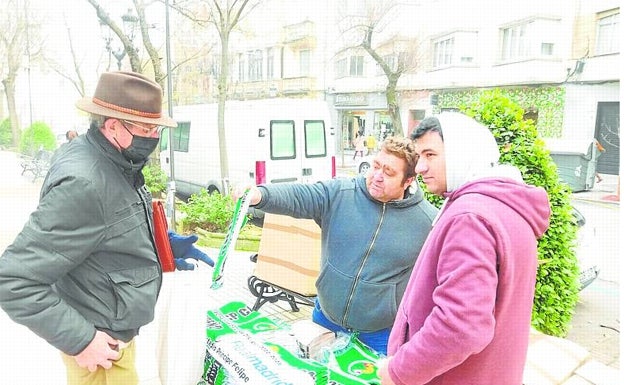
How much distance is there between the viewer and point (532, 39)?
44.4ft

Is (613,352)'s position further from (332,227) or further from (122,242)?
(122,242)

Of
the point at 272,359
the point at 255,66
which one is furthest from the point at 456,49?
the point at 272,359

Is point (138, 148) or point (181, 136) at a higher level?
point (138, 148)

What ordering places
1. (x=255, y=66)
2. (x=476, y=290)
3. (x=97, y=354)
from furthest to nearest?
(x=255, y=66) → (x=97, y=354) → (x=476, y=290)

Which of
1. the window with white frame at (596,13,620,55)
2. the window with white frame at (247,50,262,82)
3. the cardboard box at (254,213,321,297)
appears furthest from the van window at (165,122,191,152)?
the window with white frame at (596,13,620,55)

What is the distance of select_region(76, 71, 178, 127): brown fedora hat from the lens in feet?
4.66

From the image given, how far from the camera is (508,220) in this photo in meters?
1.02

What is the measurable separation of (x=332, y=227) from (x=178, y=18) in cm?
762

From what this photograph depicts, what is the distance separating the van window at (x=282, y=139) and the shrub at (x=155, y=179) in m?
1.91

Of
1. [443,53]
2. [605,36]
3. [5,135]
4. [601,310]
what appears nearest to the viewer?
[601,310]

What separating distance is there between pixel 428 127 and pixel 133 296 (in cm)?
103

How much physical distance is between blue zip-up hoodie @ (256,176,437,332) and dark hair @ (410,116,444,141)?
0.59 m

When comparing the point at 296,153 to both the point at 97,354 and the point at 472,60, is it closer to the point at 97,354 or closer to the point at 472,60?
the point at 97,354

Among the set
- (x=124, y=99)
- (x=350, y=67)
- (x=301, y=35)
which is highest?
(x=301, y=35)
